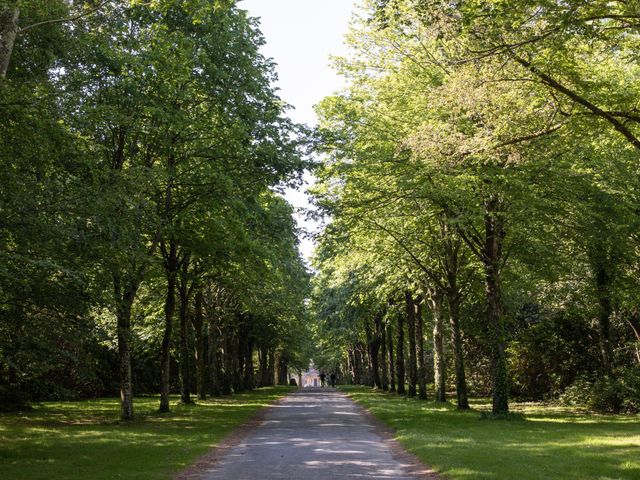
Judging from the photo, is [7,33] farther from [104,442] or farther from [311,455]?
[311,455]

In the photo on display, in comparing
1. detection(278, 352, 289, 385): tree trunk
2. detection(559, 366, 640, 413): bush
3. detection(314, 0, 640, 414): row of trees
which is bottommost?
detection(278, 352, 289, 385): tree trunk

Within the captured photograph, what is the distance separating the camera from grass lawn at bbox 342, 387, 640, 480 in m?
10.8

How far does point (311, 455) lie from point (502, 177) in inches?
362

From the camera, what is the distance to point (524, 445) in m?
14.1

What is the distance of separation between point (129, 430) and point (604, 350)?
771 inches

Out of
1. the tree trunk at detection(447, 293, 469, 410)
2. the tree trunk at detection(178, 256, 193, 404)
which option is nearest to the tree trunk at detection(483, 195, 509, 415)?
the tree trunk at detection(447, 293, 469, 410)

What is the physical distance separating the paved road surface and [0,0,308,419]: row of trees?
438 cm

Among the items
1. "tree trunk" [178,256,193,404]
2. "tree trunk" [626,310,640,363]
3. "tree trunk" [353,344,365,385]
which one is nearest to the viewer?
"tree trunk" [626,310,640,363]

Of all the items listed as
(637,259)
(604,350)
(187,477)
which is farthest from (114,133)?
(604,350)

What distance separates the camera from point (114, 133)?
19719mm

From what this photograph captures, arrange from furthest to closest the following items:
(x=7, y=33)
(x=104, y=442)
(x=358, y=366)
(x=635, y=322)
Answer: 1. (x=358, y=366)
2. (x=635, y=322)
3. (x=104, y=442)
4. (x=7, y=33)

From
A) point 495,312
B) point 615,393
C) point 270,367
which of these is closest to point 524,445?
point 495,312

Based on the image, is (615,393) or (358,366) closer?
(615,393)

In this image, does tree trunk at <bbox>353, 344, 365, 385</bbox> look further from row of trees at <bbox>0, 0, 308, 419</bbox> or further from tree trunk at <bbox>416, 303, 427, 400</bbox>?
row of trees at <bbox>0, 0, 308, 419</bbox>
